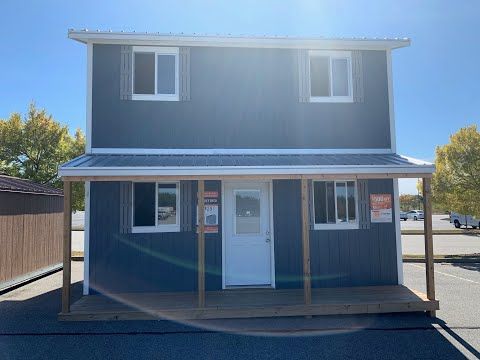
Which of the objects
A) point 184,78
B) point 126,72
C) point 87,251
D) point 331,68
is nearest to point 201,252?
point 87,251

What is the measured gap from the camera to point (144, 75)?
864 cm

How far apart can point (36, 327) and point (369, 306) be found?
19.1ft

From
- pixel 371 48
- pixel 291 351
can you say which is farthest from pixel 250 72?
pixel 291 351

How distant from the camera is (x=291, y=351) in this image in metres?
5.56

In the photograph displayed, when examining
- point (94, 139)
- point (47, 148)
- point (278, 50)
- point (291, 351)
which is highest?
point (278, 50)

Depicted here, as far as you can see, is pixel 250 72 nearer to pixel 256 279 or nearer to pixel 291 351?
pixel 256 279

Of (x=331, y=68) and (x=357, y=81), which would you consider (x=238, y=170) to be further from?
(x=357, y=81)

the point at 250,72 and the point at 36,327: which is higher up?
the point at 250,72

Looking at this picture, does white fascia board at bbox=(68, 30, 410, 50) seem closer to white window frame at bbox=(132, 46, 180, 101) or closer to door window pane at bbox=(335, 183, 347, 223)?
white window frame at bbox=(132, 46, 180, 101)

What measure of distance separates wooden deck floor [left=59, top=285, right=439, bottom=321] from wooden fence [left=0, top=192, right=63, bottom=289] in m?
3.18

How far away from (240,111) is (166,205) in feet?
8.79

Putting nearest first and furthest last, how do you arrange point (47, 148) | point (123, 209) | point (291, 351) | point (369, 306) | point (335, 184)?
point (291, 351), point (369, 306), point (123, 209), point (335, 184), point (47, 148)

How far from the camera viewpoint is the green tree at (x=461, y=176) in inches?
618

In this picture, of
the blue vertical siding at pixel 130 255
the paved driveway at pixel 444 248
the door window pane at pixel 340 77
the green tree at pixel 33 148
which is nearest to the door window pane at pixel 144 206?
the blue vertical siding at pixel 130 255
